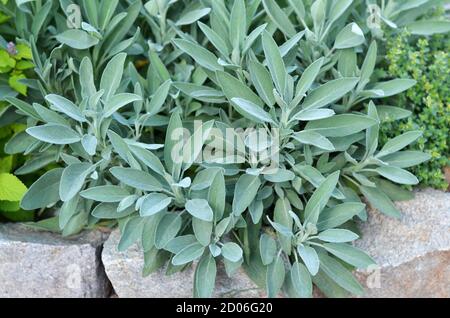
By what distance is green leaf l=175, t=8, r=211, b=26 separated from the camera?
2.23 m

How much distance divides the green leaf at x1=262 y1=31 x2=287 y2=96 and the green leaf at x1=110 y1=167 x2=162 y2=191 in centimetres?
47

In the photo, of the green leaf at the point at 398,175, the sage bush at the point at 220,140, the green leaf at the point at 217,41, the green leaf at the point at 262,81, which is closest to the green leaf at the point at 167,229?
the sage bush at the point at 220,140

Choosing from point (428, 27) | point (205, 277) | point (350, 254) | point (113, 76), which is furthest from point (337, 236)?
point (428, 27)

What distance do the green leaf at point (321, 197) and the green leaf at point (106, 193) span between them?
564 mm

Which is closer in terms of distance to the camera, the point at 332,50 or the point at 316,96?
the point at 316,96

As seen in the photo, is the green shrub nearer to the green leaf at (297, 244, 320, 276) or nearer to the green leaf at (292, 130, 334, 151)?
the green leaf at (292, 130, 334, 151)

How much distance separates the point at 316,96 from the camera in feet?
6.54

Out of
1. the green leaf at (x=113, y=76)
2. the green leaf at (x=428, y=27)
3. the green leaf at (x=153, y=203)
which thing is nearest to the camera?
the green leaf at (x=153, y=203)

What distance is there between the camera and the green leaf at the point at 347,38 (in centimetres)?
214

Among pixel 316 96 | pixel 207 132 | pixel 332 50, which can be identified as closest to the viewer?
pixel 207 132

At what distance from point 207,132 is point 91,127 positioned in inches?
15.1

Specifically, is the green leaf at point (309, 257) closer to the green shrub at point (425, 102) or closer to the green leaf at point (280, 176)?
the green leaf at point (280, 176)
